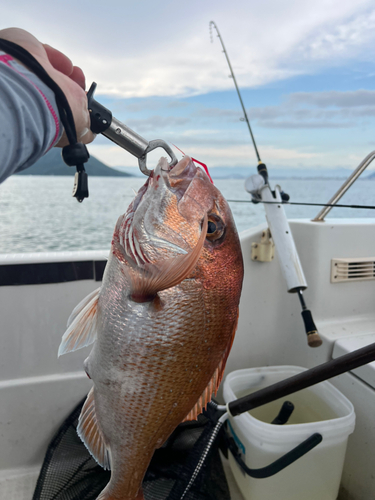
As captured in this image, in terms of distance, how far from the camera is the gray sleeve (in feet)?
2.02

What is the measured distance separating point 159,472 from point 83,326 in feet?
3.61

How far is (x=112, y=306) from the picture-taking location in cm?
88

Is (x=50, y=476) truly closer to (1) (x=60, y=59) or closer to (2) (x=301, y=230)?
(1) (x=60, y=59)

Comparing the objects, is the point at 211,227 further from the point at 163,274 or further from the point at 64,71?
the point at 64,71

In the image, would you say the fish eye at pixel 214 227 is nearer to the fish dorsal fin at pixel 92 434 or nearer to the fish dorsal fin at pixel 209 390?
the fish dorsal fin at pixel 209 390

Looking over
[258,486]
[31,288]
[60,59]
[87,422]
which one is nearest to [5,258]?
[31,288]

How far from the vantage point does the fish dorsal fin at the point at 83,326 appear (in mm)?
932

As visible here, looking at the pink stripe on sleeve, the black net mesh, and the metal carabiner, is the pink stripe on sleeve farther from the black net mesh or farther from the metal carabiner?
the black net mesh

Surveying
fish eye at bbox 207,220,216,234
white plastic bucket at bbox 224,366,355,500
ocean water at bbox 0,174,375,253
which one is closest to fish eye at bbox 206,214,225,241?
fish eye at bbox 207,220,216,234

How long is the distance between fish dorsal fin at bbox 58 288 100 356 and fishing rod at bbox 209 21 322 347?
1.11 metres

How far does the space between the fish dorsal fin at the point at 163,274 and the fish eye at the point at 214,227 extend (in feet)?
0.16

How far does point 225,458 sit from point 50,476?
1003 mm

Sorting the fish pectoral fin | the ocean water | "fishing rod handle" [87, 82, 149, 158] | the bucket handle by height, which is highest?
"fishing rod handle" [87, 82, 149, 158]

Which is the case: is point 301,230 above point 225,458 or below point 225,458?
above
